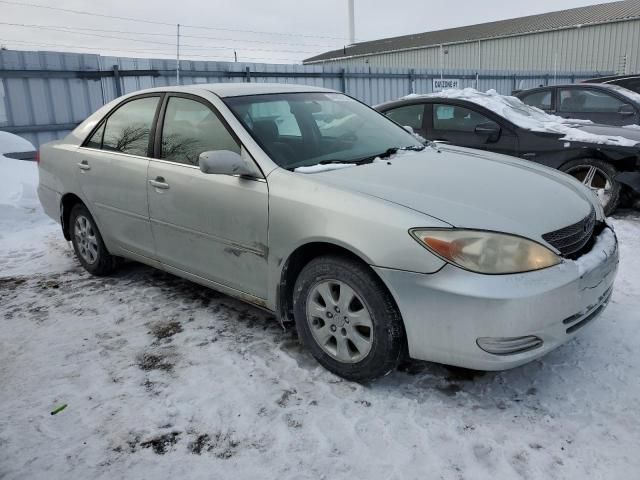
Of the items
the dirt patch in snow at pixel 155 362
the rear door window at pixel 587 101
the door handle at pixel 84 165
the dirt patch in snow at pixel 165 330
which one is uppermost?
the rear door window at pixel 587 101

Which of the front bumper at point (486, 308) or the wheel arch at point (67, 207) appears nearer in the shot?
the front bumper at point (486, 308)

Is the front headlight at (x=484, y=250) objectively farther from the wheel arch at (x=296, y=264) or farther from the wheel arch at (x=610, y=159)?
the wheel arch at (x=610, y=159)

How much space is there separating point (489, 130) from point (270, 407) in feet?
14.9

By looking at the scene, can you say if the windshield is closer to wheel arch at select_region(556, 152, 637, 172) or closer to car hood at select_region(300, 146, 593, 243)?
car hood at select_region(300, 146, 593, 243)

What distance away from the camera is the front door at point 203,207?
3150 millimetres

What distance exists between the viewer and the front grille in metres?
2.63

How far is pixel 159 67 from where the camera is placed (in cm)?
1012

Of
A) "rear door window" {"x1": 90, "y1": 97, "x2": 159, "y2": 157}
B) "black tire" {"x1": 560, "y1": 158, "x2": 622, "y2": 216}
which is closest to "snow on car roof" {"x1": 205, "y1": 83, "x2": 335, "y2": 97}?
"rear door window" {"x1": 90, "y1": 97, "x2": 159, "y2": 157}

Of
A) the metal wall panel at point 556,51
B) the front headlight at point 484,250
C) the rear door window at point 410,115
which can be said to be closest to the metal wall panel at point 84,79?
the rear door window at point 410,115

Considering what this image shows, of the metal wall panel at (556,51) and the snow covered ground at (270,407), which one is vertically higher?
the metal wall panel at (556,51)

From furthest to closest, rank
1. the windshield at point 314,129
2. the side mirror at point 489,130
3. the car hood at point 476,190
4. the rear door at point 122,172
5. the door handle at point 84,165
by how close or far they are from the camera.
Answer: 1. the side mirror at point 489,130
2. the door handle at point 84,165
3. the rear door at point 122,172
4. the windshield at point 314,129
5. the car hood at point 476,190

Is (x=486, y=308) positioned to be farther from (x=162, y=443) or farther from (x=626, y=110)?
(x=626, y=110)

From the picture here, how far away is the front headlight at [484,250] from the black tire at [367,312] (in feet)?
1.17

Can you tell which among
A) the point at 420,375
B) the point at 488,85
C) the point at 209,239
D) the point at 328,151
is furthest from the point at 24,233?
the point at 488,85
